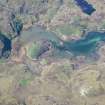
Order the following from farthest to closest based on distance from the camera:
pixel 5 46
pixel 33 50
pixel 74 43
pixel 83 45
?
pixel 74 43, pixel 83 45, pixel 5 46, pixel 33 50

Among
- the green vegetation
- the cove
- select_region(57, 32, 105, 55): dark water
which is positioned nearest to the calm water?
select_region(57, 32, 105, 55): dark water

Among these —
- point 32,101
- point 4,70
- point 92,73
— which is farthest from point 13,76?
point 92,73

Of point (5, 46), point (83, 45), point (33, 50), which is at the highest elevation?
point (33, 50)

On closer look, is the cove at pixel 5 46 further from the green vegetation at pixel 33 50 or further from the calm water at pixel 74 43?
the green vegetation at pixel 33 50

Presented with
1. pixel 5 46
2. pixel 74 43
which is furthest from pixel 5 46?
pixel 74 43

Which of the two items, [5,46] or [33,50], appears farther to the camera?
[5,46]

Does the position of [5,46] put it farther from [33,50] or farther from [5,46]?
[33,50]
